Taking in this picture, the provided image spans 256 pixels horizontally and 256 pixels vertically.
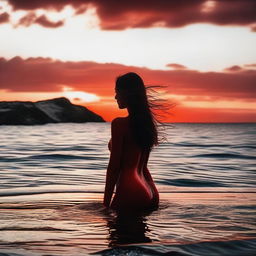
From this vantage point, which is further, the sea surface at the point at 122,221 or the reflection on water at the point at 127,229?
the reflection on water at the point at 127,229

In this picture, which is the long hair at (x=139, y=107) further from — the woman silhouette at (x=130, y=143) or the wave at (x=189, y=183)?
the wave at (x=189, y=183)

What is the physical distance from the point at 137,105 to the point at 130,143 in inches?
20.3

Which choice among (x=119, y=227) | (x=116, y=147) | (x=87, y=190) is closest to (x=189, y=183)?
(x=87, y=190)

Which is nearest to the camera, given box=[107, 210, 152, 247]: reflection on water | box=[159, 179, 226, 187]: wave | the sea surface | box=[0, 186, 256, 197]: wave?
the sea surface

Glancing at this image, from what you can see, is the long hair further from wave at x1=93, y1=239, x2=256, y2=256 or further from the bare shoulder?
wave at x1=93, y1=239, x2=256, y2=256

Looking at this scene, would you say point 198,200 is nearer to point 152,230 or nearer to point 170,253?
point 152,230

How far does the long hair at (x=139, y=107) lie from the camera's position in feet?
19.5

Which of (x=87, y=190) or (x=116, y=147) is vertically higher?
(x=116, y=147)

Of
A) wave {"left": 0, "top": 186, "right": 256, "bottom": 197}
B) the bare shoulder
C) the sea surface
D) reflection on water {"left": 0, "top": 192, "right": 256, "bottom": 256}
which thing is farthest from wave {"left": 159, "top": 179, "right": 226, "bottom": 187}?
the bare shoulder

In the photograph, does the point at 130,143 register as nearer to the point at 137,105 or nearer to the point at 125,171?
the point at 125,171

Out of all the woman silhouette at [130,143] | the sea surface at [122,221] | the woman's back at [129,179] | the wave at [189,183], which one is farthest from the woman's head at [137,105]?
the wave at [189,183]

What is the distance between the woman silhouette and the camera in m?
5.96

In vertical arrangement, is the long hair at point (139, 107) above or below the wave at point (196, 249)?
above

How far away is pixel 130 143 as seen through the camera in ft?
20.1
